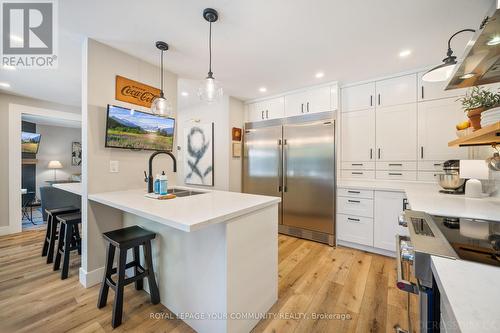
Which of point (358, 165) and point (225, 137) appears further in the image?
point (225, 137)

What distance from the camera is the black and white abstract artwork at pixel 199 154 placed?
397cm

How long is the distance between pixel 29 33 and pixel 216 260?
2.74 metres

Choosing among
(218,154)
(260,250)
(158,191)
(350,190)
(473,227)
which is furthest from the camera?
(218,154)

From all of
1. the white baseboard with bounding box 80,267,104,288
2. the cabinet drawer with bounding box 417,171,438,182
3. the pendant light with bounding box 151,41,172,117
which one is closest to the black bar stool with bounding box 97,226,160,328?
the white baseboard with bounding box 80,267,104,288

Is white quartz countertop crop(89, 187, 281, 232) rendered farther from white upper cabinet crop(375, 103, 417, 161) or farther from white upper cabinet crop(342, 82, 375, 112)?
Answer: white upper cabinet crop(342, 82, 375, 112)

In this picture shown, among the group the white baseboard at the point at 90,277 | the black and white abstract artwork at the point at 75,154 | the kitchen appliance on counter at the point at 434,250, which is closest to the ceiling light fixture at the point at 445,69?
the kitchen appliance on counter at the point at 434,250

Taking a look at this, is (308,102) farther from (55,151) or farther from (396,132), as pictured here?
(55,151)

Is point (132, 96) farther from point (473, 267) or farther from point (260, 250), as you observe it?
point (473, 267)

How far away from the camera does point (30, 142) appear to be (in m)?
5.37

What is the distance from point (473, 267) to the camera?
620mm

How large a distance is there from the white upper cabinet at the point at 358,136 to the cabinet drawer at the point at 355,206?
26.1 inches

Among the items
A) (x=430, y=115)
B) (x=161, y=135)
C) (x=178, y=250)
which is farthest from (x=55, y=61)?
(x=430, y=115)

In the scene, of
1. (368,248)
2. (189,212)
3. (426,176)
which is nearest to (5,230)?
(189,212)

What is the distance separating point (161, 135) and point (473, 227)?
9.26 feet
